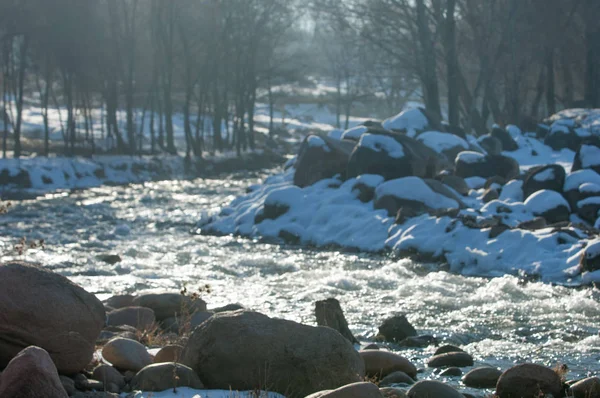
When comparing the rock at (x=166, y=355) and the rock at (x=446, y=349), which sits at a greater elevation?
the rock at (x=166, y=355)

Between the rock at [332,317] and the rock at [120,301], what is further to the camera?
the rock at [120,301]

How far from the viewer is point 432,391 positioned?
6449 mm

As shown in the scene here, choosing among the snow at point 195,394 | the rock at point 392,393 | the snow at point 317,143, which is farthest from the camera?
the snow at point 317,143

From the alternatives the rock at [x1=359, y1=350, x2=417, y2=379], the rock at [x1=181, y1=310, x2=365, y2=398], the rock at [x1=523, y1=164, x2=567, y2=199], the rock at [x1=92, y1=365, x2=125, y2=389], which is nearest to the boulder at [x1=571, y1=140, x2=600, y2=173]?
the rock at [x1=523, y1=164, x2=567, y2=199]

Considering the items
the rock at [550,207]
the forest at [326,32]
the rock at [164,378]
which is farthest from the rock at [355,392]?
the forest at [326,32]

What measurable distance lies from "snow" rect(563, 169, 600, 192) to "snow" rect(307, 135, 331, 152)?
6682mm

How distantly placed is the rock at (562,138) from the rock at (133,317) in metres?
18.2

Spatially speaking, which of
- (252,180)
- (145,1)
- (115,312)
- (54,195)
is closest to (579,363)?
(115,312)

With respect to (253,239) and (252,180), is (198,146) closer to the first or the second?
(252,180)

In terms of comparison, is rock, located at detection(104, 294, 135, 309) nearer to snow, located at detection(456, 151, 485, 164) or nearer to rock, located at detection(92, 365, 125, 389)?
rock, located at detection(92, 365, 125, 389)

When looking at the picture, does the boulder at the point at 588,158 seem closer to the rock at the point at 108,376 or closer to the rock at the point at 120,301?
the rock at the point at 120,301

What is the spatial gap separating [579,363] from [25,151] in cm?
3172

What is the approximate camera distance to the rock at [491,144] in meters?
24.3

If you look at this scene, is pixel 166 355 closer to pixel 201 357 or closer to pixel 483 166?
pixel 201 357
